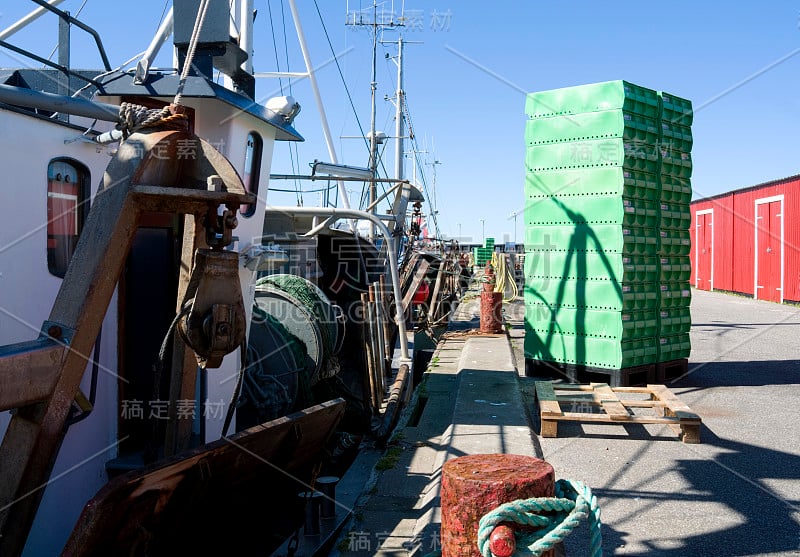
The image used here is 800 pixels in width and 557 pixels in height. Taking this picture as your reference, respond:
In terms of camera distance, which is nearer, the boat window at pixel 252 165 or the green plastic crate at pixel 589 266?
the boat window at pixel 252 165

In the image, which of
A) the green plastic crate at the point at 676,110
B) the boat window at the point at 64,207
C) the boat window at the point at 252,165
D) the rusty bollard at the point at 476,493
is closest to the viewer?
the rusty bollard at the point at 476,493

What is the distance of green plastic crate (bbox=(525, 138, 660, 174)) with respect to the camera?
28.2 feet

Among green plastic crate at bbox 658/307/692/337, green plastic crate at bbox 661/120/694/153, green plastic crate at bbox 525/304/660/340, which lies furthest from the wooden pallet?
green plastic crate at bbox 661/120/694/153

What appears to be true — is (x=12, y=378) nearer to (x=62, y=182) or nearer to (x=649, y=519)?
(x=62, y=182)

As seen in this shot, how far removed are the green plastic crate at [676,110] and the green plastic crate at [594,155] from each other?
0.55 meters

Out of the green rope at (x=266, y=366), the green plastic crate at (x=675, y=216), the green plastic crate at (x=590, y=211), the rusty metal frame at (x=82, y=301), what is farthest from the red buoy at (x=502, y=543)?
the green plastic crate at (x=675, y=216)

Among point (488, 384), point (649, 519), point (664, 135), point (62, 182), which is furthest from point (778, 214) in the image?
point (62, 182)

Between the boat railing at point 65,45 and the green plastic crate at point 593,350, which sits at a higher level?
the boat railing at point 65,45

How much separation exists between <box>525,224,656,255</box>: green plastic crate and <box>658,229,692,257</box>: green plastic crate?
0.69 feet

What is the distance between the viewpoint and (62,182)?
4.48 meters

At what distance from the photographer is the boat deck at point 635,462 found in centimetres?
451

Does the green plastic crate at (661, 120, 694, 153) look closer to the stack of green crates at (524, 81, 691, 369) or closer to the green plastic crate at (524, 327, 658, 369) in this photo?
the stack of green crates at (524, 81, 691, 369)

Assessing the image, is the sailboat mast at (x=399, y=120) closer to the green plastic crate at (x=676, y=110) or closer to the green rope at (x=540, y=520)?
the green plastic crate at (x=676, y=110)

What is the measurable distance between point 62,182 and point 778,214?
24003mm
